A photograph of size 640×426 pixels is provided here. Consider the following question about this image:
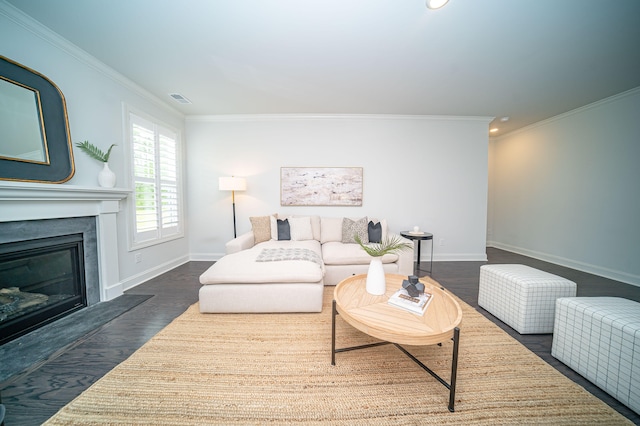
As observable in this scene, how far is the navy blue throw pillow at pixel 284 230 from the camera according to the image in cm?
356

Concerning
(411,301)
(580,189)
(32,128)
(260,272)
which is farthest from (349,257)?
(580,189)

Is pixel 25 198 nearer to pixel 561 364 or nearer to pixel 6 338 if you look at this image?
pixel 6 338

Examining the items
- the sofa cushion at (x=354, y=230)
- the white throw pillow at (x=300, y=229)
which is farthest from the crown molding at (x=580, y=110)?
the white throw pillow at (x=300, y=229)

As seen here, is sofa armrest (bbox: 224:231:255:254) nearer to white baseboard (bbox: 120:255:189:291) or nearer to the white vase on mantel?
white baseboard (bbox: 120:255:189:291)

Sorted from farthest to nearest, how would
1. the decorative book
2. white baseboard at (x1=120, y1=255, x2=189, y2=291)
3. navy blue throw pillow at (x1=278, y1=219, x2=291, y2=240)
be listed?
navy blue throw pillow at (x1=278, y1=219, x2=291, y2=240)
white baseboard at (x1=120, y1=255, x2=189, y2=291)
the decorative book

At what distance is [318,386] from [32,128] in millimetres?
3228

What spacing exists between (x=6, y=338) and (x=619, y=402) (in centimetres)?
437

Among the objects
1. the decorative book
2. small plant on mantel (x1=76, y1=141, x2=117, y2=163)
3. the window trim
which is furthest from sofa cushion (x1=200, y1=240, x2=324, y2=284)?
small plant on mantel (x1=76, y1=141, x2=117, y2=163)

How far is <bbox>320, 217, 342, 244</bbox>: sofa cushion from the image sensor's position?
3.60 meters

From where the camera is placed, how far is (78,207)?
7.07 ft

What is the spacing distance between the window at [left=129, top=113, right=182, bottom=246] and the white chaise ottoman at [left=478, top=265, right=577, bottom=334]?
14.7 ft

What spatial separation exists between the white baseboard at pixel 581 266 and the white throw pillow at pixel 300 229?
182 inches

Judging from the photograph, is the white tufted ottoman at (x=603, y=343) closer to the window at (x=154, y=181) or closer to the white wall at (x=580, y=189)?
the white wall at (x=580, y=189)

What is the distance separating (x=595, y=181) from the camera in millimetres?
3383
